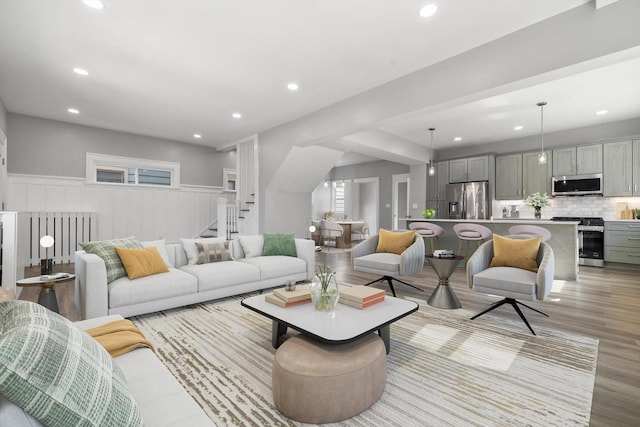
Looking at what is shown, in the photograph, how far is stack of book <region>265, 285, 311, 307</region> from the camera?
235cm

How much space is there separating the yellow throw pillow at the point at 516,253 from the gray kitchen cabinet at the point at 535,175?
4.30 metres

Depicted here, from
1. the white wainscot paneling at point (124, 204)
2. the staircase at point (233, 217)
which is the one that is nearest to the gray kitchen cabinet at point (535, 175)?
the staircase at point (233, 217)

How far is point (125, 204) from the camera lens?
269 inches

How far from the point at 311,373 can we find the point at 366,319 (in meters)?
0.62

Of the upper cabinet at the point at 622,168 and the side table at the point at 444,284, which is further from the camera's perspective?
the upper cabinet at the point at 622,168

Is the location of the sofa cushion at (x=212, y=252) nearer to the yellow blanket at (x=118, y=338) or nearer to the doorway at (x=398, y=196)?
the yellow blanket at (x=118, y=338)

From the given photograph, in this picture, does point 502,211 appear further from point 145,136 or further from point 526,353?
point 145,136

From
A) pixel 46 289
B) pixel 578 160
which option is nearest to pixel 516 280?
pixel 46 289

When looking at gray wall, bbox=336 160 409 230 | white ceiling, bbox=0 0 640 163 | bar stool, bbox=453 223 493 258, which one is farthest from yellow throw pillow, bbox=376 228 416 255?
gray wall, bbox=336 160 409 230

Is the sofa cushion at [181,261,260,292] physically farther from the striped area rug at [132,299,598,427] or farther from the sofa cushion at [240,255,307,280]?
the striped area rug at [132,299,598,427]

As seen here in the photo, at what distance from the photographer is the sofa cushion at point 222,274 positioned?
3.39 meters

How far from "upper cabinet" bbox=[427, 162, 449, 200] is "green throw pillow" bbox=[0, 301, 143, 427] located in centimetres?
803

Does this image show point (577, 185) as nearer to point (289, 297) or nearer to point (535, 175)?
point (535, 175)

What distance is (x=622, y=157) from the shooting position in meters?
5.73
